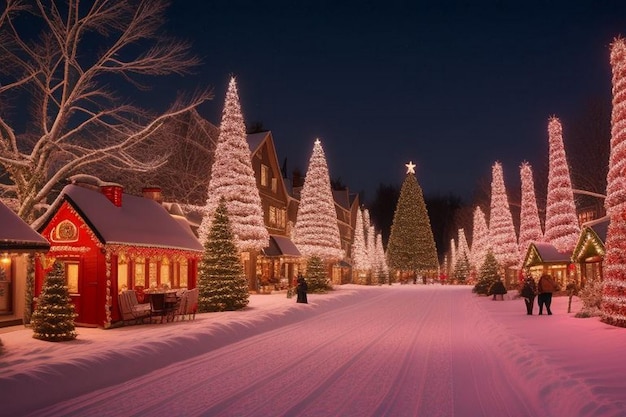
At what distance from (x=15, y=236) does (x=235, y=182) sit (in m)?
20.3

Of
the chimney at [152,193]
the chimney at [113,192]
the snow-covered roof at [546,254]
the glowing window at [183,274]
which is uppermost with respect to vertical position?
the chimney at [152,193]

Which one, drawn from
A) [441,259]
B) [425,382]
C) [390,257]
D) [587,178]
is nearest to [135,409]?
[425,382]

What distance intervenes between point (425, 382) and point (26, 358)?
785 centimetres

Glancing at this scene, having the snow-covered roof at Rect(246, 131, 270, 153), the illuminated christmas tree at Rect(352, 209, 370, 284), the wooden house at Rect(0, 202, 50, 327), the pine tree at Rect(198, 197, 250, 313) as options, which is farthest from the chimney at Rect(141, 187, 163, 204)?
the illuminated christmas tree at Rect(352, 209, 370, 284)

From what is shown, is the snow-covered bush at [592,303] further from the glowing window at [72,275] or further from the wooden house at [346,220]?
the wooden house at [346,220]

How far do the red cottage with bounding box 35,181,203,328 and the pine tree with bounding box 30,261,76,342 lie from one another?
3300mm

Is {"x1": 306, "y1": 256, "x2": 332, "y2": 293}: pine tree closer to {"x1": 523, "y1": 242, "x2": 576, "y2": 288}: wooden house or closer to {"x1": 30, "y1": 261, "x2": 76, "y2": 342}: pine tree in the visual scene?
{"x1": 523, "y1": 242, "x2": 576, "y2": 288}: wooden house

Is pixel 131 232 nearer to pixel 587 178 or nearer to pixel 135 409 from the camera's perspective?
pixel 135 409

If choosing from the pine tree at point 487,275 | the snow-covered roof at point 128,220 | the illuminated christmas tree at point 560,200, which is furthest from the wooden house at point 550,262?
the snow-covered roof at point 128,220

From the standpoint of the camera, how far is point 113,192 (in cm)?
2077

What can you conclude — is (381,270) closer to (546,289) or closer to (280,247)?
(280,247)

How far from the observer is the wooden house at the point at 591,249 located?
27.0 meters

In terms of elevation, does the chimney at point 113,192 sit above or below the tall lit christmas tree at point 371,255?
above

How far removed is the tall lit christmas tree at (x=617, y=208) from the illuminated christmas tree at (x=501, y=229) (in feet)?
99.2
